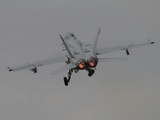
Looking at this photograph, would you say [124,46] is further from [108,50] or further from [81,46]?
[81,46]

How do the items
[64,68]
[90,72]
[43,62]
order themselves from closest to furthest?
[64,68] → [90,72] → [43,62]

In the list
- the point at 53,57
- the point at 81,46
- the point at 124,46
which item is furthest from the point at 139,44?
the point at 53,57

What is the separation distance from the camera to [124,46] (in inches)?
2088

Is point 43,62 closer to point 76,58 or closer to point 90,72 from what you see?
point 76,58

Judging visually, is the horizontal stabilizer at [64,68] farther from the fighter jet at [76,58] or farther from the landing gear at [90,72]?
the landing gear at [90,72]

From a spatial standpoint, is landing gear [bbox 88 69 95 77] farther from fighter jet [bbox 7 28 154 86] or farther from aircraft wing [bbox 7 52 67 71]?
aircraft wing [bbox 7 52 67 71]

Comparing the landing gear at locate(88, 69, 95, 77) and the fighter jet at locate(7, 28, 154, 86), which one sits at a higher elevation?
the fighter jet at locate(7, 28, 154, 86)

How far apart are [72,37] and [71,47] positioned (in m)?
4.41

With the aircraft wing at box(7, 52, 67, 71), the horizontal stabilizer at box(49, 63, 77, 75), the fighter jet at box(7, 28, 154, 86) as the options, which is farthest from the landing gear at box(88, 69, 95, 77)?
the aircraft wing at box(7, 52, 67, 71)

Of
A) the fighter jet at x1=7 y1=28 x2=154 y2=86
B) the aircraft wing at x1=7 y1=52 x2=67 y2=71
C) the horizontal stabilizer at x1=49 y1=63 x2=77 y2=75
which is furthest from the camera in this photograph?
the aircraft wing at x1=7 y1=52 x2=67 y2=71

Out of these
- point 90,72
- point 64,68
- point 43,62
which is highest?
point 64,68

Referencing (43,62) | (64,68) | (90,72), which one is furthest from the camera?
(43,62)

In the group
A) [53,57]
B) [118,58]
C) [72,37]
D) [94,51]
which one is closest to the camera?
[118,58]

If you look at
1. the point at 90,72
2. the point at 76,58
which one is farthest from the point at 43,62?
the point at 90,72
